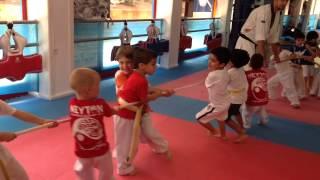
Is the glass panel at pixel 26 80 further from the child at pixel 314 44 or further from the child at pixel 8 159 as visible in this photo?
the child at pixel 314 44

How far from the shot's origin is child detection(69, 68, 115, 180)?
5.87 feet

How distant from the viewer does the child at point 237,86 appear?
338 centimetres

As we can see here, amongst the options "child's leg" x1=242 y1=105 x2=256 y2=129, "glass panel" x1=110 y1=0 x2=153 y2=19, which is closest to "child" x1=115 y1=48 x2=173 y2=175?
"child's leg" x1=242 y1=105 x2=256 y2=129

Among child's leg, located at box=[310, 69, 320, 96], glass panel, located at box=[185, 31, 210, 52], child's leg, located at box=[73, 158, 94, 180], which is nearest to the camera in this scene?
child's leg, located at box=[73, 158, 94, 180]

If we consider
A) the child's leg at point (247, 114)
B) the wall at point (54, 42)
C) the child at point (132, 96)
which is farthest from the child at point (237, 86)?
the wall at point (54, 42)

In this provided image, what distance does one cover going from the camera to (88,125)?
1.86 metres

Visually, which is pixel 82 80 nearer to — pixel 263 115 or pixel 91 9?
pixel 263 115

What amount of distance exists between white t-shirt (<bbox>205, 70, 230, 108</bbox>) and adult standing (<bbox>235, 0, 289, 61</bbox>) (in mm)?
1201

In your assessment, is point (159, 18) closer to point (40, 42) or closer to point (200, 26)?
point (200, 26)

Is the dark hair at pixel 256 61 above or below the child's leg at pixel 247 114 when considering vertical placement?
above

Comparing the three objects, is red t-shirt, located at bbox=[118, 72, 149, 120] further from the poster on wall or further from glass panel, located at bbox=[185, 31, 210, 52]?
glass panel, located at bbox=[185, 31, 210, 52]

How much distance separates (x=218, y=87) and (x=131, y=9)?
3.97 metres

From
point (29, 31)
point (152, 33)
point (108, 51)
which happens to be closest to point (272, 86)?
point (152, 33)

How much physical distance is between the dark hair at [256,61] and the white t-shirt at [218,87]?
2.23 ft
